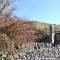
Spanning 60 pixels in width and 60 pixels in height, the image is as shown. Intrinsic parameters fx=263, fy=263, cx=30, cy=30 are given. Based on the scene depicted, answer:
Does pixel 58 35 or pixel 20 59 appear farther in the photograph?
pixel 58 35

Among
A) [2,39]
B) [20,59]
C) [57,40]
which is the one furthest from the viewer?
[57,40]

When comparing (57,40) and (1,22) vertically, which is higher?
(1,22)

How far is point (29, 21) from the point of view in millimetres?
15312

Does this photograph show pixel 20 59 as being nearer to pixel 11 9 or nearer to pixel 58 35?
pixel 11 9

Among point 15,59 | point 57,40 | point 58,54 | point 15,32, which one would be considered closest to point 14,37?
point 15,32

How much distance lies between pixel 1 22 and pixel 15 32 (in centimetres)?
92

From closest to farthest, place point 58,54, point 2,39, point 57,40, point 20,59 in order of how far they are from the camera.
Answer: point 2,39 → point 20,59 → point 58,54 → point 57,40

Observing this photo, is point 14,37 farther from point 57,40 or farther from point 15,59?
point 57,40

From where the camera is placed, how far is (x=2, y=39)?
45.4ft

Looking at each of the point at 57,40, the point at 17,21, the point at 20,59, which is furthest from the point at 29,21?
the point at 57,40

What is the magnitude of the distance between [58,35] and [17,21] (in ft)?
Answer: 30.2

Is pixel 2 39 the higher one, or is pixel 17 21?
pixel 17 21

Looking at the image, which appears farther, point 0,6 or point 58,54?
point 58,54

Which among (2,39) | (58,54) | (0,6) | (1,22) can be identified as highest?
(0,6)
